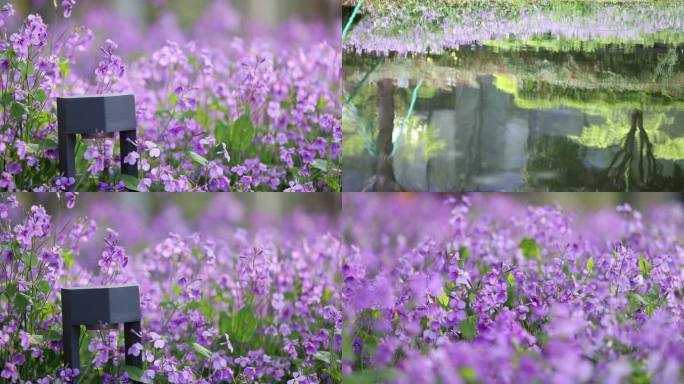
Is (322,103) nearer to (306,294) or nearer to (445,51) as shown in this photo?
(445,51)

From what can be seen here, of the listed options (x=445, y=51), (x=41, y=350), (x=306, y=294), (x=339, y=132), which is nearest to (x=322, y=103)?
(x=339, y=132)

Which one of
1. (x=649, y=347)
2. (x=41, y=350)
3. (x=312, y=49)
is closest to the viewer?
(x=649, y=347)

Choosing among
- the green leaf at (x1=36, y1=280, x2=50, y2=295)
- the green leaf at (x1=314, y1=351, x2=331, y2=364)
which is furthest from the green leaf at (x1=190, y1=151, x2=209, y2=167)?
the green leaf at (x1=314, y1=351, x2=331, y2=364)

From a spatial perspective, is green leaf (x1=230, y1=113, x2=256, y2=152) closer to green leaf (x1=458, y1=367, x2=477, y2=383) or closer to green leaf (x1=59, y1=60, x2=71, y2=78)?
green leaf (x1=59, y1=60, x2=71, y2=78)

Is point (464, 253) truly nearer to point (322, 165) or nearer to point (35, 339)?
point (322, 165)

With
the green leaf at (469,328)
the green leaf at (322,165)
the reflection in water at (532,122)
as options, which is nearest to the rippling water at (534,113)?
the reflection in water at (532,122)

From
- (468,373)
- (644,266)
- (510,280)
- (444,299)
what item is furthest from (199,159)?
(644,266)
